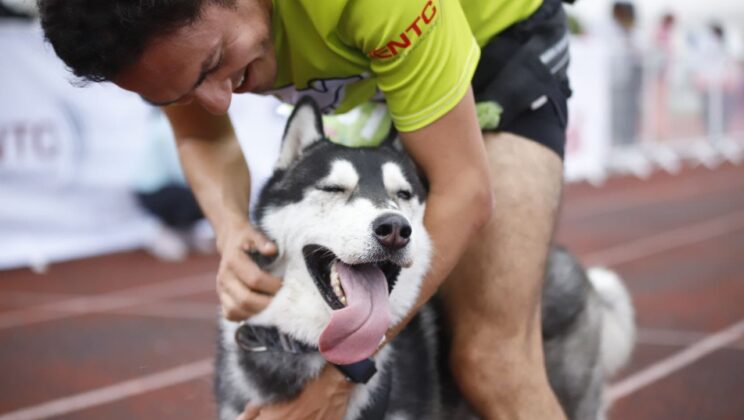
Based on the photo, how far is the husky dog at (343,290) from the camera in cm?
221

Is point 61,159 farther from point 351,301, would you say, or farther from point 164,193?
point 351,301

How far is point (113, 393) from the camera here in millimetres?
4711

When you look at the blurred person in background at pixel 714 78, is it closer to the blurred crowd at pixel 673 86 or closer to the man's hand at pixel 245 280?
the blurred crowd at pixel 673 86

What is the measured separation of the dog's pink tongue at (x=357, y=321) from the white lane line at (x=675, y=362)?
8.29ft

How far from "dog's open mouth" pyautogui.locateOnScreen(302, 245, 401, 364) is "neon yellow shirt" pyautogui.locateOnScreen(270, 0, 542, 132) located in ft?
1.23

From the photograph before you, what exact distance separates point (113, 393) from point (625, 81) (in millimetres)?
10163

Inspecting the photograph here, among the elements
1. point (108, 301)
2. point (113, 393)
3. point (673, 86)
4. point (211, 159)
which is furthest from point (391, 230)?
point (673, 86)

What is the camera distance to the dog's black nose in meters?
2.16

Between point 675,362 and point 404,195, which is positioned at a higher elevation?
point 404,195

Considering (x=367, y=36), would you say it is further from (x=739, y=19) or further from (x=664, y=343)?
(x=739, y=19)

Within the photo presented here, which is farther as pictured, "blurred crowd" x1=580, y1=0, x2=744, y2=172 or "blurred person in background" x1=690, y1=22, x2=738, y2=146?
"blurred person in background" x1=690, y1=22, x2=738, y2=146

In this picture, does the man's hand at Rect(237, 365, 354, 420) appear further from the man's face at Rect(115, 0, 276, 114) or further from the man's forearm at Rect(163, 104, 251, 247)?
the man's face at Rect(115, 0, 276, 114)

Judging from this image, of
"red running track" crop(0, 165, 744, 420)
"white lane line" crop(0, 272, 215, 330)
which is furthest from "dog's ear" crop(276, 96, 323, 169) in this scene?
"white lane line" crop(0, 272, 215, 330)

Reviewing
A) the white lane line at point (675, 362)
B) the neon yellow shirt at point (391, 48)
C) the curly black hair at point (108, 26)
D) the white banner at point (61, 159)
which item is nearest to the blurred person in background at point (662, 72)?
the white banner at point (61, 159)
